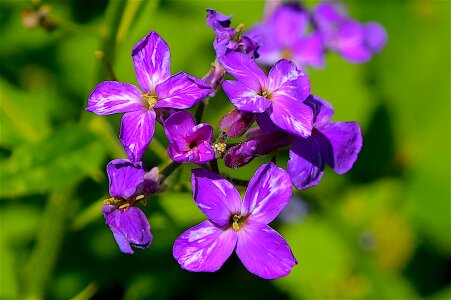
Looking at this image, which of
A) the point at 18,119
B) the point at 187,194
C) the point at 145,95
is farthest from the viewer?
the point at 18,119

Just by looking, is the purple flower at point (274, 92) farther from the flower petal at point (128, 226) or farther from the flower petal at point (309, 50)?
the flower petal at point (309, 50)

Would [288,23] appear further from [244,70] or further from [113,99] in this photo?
[113,99]

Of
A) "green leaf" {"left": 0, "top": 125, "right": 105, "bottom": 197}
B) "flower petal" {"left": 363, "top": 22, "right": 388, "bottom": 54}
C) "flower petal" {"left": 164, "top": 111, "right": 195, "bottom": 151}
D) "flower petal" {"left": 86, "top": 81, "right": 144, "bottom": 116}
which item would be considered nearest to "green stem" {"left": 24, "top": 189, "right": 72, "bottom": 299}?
"green leaf" {"left": 0, "top": 125, "right": 105, "bottom": 197}

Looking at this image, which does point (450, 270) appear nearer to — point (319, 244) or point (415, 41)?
point (319, 244)

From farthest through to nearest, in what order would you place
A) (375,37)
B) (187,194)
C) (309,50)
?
1. (375,37)
2. (309,50)
3. (187,194)

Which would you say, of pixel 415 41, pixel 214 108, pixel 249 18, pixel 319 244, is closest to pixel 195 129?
pixel 214 108

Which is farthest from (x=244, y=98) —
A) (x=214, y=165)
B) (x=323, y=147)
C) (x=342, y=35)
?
(x=342, y=35)
